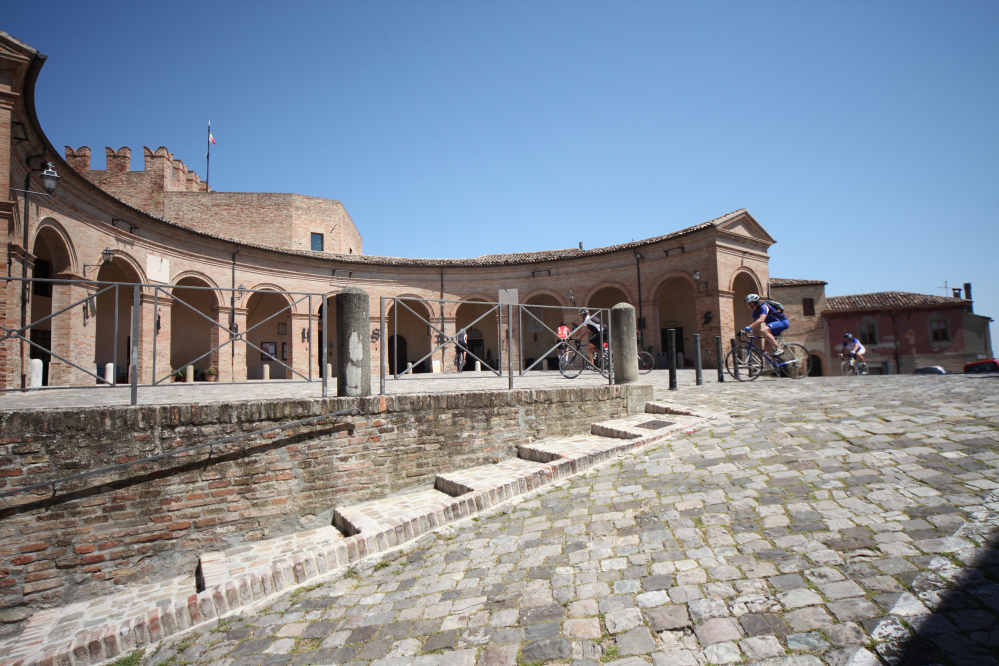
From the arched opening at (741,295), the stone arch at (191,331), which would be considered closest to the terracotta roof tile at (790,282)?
the arched opening at (741,295)

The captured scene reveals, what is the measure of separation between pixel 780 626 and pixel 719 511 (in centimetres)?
126

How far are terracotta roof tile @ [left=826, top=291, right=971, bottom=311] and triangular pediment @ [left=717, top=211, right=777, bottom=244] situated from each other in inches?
519

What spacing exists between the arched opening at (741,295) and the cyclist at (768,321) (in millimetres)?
11529

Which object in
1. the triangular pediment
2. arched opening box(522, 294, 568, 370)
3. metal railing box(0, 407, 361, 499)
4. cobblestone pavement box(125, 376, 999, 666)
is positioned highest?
the triangular pediment

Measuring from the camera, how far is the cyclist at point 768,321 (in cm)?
915

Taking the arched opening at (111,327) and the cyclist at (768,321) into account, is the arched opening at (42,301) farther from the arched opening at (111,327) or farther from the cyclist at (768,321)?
the cyclist at (768,321)

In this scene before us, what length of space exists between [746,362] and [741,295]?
13.8 m

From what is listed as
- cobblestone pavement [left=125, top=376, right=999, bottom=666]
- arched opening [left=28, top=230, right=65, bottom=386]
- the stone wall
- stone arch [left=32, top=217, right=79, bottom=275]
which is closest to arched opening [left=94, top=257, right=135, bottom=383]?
arched opening [left=28, top=230, right=65, bottom=386]

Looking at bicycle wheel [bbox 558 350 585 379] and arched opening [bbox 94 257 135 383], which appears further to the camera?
arched opening [bbox 94 257 135 383]

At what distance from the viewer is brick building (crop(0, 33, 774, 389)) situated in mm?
10438

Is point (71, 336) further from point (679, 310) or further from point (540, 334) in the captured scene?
point (679, 310)

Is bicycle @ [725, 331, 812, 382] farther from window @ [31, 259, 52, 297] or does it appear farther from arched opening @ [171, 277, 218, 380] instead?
arched opening @ [171, 277, 218, 380]

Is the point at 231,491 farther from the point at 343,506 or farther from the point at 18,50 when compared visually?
the point at 18,50

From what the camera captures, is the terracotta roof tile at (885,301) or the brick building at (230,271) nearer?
the brick building at (230,271)
